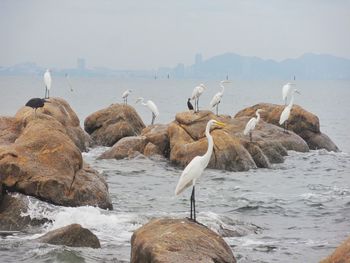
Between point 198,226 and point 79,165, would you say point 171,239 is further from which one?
point 79,165

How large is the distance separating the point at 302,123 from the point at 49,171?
1836 centimetres

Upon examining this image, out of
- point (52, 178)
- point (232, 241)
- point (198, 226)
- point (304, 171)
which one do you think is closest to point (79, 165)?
point (52, 178)

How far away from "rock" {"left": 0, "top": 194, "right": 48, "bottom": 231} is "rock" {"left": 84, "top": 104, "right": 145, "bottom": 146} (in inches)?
598

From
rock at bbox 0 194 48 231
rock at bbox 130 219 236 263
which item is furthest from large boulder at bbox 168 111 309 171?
rock at bbox 130 219 236 263

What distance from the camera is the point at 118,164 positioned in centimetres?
2456

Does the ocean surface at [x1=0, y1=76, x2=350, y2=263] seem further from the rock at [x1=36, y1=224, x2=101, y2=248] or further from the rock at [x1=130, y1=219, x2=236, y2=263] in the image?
the rock at [x1=130, y1=219, x2=236, y2=263]

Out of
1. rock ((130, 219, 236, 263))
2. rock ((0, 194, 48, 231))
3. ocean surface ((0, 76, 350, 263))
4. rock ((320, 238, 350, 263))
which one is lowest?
ocean surface ((0, 76, 350, 263))

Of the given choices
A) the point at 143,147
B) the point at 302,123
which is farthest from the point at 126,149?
the point at 302,123

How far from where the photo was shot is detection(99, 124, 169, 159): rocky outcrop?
83.5 ft

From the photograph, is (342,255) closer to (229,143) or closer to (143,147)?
(229,143)

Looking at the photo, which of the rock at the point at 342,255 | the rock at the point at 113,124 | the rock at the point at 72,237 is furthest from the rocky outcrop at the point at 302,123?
the rock at the point at 342,255

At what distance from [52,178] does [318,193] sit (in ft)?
32.3

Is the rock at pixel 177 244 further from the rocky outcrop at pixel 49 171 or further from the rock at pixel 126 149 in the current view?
the rock at pixel 126 149

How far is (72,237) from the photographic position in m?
12.7
